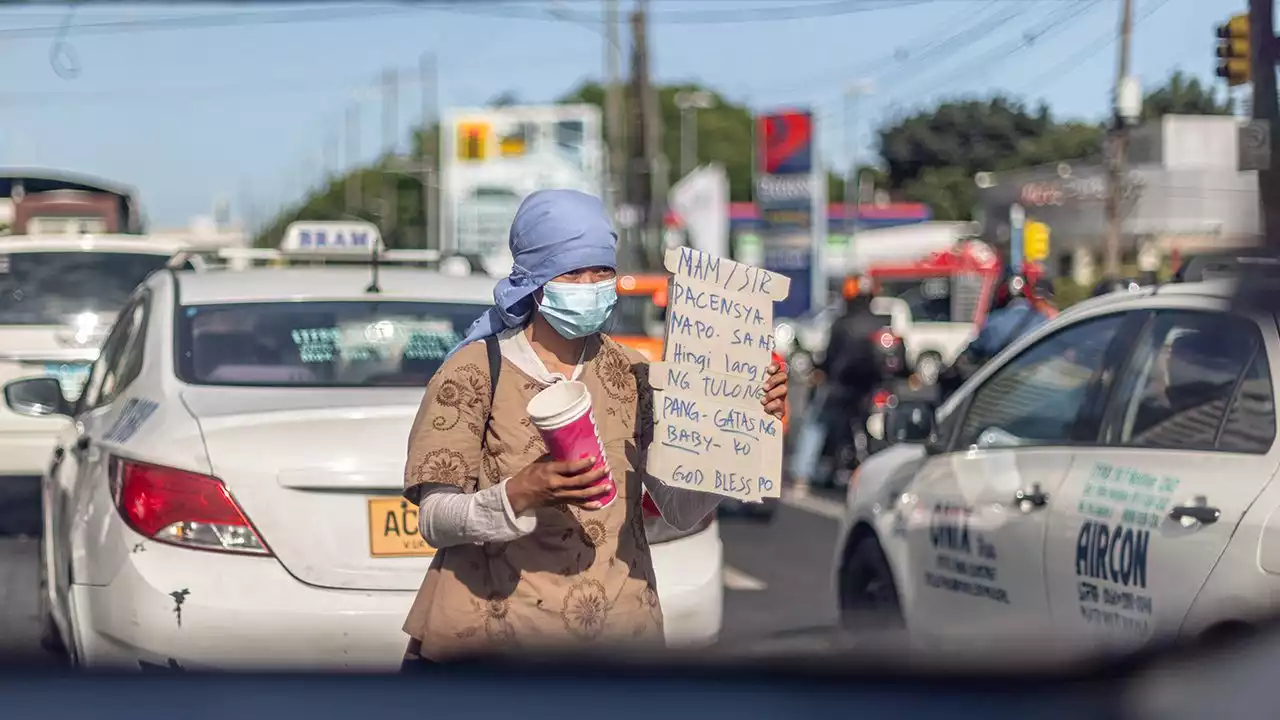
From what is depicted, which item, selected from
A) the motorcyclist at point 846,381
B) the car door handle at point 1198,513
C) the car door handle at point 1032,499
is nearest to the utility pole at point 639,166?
the motorcyclist at point 846,381

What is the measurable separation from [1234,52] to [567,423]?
112 centimetres

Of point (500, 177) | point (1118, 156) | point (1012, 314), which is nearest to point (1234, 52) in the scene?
point (1118, 156)

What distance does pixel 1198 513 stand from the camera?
12.9 feet

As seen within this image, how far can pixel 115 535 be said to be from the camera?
14.6 ft

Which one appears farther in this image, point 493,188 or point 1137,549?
point 493,188

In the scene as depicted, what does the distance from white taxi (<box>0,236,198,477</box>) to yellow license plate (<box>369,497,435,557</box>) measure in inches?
187

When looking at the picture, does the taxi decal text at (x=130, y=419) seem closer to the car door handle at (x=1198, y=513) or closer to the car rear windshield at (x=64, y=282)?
the car door handle at (x=1198, y=513)

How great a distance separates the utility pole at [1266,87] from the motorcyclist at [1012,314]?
7.47m

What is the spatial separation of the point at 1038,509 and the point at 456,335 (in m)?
1.92

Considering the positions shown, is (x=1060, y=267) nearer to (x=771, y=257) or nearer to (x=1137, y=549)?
(x=1137, y=549)

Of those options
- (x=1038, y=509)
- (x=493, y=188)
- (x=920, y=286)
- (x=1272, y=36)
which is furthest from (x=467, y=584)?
(x=493, y=188)

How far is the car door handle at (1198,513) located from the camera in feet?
12.7

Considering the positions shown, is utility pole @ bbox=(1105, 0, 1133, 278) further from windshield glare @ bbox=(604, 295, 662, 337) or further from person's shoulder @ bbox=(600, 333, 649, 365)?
windshield glare @ bbox=(604, 295, 662, 337)

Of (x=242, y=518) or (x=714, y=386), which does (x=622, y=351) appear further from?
(x=242, y=518)
